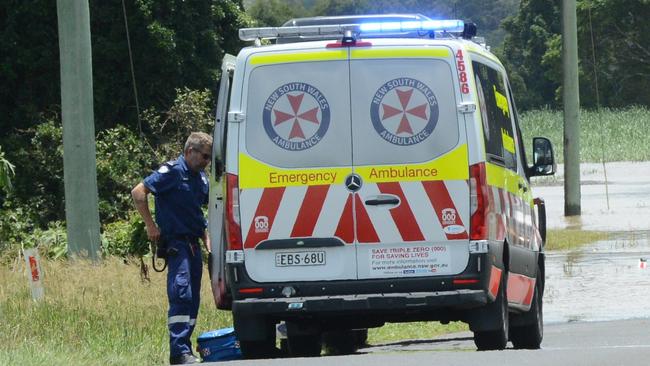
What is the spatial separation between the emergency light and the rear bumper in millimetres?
1851

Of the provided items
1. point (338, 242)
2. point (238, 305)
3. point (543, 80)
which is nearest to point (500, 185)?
point (338, 242)

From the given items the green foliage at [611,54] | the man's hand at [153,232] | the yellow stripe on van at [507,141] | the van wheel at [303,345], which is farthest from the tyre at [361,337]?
the green foliage at [611,54]

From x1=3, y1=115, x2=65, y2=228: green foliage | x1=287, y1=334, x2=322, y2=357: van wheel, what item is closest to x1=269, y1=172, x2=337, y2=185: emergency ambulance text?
x1=287, y1=334, x2=322, y2=357: van wheel

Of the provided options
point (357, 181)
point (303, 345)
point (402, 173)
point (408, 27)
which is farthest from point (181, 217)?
point (408, 27)

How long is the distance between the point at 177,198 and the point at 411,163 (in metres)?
2.09

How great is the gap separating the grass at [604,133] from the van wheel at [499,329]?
50.7 m

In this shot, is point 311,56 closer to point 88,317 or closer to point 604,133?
point 88,317

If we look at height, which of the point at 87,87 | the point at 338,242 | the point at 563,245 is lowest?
the point at 563,245

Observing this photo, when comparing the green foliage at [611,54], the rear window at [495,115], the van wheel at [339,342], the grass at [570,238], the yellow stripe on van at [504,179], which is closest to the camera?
the yellow stripe on van at [504,179]

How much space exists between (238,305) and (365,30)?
2.14 metres

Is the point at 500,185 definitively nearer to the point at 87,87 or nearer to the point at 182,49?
the point at 87,87

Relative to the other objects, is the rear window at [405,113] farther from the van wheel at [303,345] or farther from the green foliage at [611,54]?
the green foliage at [611,54]

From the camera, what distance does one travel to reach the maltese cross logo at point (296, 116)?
1079cm

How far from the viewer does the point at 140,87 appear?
3206 centimetres
